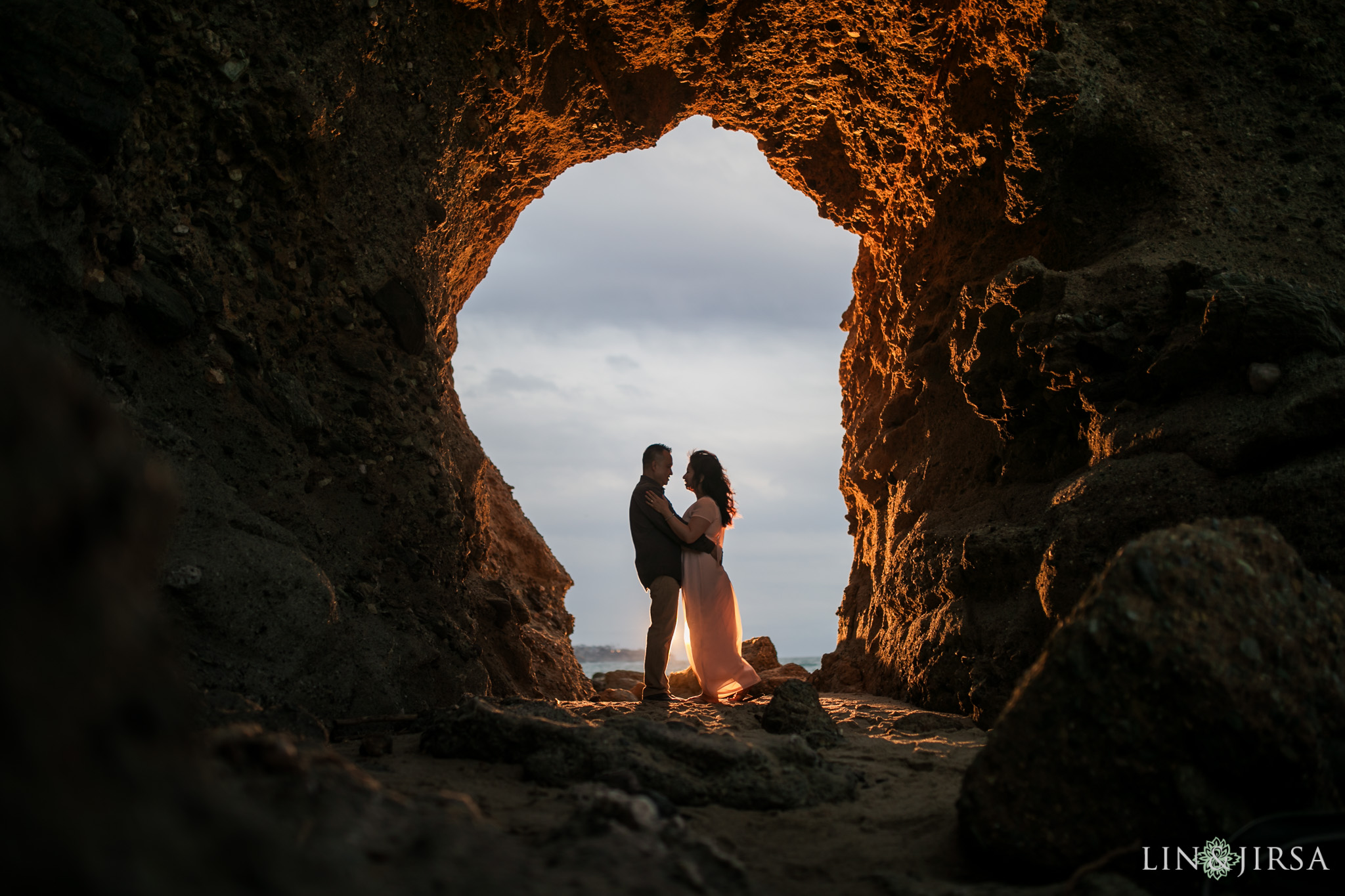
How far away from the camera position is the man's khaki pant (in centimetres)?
553

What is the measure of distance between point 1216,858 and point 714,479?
15.5 ft

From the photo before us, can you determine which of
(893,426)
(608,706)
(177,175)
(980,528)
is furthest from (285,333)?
(893,426)

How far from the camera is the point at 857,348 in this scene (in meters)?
A: 7.36

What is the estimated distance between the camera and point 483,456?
5.84 metres

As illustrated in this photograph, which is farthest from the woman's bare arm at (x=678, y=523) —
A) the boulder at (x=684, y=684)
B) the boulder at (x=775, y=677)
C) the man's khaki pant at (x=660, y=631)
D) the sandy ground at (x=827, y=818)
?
the sandy ground at (x=827, y=818)

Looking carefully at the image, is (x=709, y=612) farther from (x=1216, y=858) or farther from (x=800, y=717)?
(x=1216, y=858)

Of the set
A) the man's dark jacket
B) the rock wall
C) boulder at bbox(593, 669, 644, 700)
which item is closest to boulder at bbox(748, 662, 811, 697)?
the rock wall

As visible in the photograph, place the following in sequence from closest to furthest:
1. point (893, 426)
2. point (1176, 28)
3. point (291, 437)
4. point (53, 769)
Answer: point (53, 769) < point (291, 437) < point (1176, 28) < point (893, 426)

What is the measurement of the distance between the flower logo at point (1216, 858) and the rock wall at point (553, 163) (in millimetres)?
1612

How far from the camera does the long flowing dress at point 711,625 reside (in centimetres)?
582

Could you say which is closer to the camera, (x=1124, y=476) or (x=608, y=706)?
(x=1124, y=476)

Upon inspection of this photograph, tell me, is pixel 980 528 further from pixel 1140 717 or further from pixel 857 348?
pixel 857 348

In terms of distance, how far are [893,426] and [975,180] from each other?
2015 mm

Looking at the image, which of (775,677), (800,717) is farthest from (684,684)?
(800,717)
